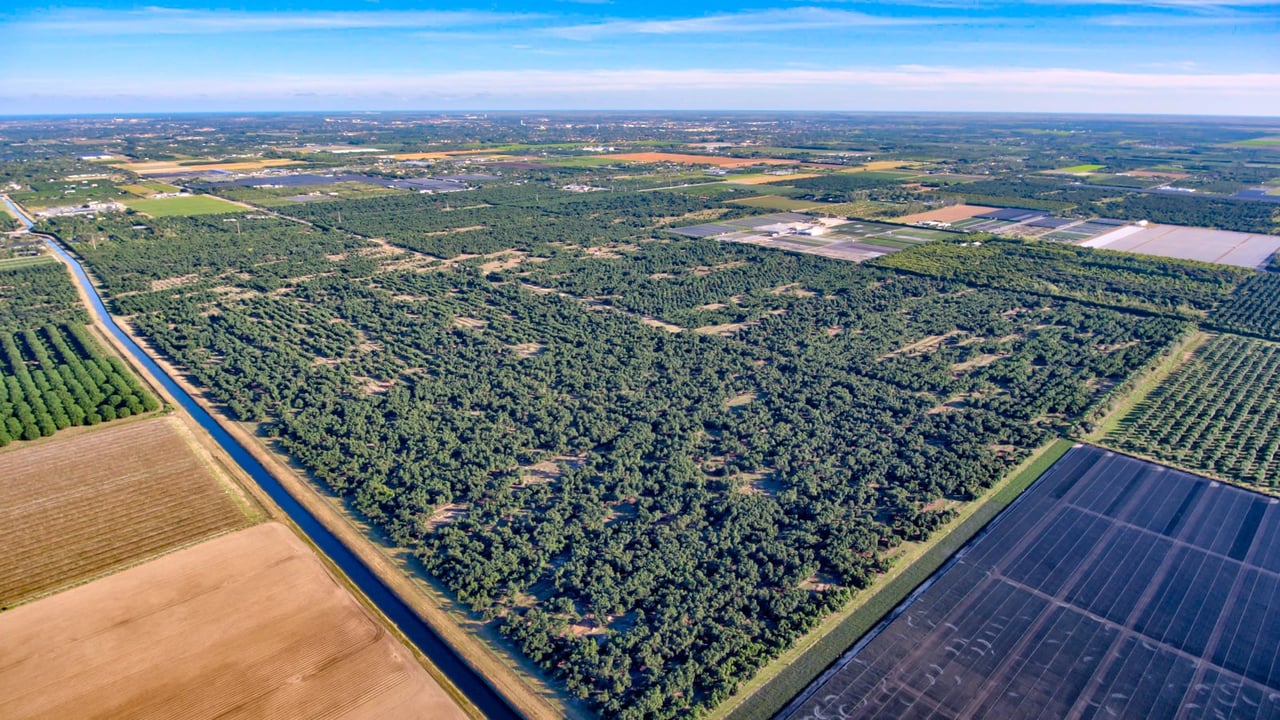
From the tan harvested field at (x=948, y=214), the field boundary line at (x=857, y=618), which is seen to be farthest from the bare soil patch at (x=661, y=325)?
the tan harvested field at (x=948, y=214)

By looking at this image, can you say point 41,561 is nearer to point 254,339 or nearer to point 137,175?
point 254,339

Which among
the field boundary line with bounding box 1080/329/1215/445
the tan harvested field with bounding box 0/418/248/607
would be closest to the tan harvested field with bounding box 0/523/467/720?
the tan harvested field with bounding box 0/418/248/607

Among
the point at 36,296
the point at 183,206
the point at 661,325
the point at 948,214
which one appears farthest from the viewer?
the point at 183,206

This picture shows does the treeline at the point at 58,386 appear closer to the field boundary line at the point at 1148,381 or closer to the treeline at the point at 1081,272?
the field boundary line at the point at 1148,381

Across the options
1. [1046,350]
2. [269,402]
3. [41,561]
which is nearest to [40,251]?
[269,402]

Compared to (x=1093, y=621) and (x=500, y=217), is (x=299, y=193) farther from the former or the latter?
(x=1093, y=621)

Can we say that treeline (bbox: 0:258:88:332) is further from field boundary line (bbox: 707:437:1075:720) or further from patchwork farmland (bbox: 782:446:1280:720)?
patchwork farmland (bbox: 782:446:1280:720)

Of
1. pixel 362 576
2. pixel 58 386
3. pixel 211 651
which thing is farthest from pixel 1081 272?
pixel 58 386
